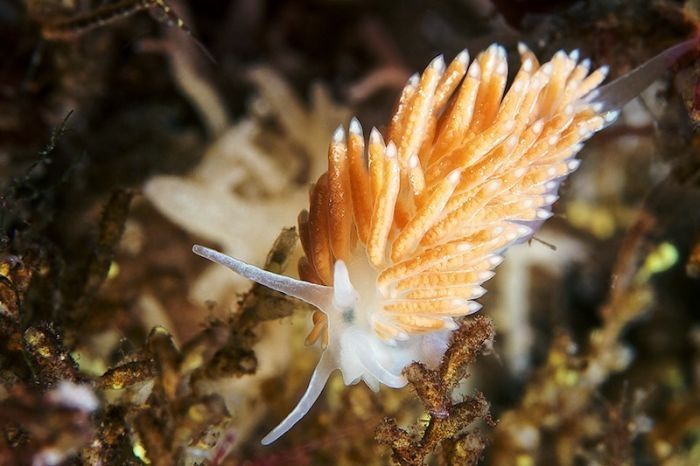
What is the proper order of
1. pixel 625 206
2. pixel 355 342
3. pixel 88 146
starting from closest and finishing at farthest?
pixel 355 342
pixel 88 146
pixel 625 206

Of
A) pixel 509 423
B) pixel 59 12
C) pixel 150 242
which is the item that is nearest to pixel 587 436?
pixel 509 423

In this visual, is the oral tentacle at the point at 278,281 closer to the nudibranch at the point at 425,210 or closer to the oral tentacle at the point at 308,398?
the nudibranch at the point at 425,210

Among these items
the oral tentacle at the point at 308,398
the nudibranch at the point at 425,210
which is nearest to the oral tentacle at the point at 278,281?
the nudibranch at the point at 425,210

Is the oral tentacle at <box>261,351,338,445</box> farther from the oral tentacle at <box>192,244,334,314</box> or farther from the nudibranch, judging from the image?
the oral tentacle at <box>192,244,334,314</box>

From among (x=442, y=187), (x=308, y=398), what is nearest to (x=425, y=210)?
(x=442, y=187)

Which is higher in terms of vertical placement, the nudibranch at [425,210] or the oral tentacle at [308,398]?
the nudibranch at [425,210]

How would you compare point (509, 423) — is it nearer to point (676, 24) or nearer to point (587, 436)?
point (587, 436)

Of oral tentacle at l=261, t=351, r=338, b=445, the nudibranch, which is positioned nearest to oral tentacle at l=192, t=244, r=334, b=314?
the nudibranch
